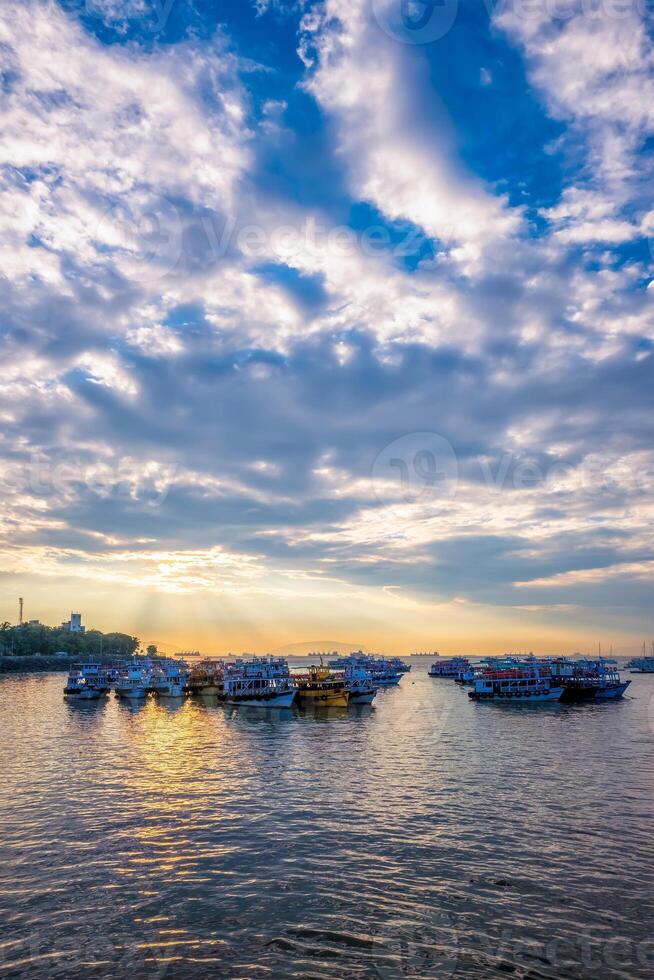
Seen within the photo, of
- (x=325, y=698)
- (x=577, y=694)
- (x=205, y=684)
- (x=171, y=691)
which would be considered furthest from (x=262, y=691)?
(x=577, y=694)

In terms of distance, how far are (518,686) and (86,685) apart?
269 ft

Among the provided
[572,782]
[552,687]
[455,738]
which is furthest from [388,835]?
[552,687]

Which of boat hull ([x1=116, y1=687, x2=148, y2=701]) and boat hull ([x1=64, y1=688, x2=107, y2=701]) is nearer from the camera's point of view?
boat hull ([x1=64, y1=688, x2=107, y2=701])

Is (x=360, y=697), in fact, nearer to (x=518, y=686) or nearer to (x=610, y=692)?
(x=518, y=686)

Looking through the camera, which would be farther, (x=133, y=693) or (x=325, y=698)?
(x=133, y=693)

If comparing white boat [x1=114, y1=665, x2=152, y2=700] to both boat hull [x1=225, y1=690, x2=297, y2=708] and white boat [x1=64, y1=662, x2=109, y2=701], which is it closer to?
white boat [x1=64, y1=662, x2=109, y2=701]

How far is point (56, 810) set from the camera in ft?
105

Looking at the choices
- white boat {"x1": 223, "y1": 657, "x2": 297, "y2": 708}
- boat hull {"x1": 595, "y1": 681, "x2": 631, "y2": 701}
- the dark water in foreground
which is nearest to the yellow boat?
white boat {"x1": 223, "y1": 657, "x2": 297, "y2": 708}

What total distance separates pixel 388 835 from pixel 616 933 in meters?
11.4

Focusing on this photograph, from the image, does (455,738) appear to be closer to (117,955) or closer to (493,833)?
(493,833)

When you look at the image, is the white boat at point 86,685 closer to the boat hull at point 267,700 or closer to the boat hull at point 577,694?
the boat hull at point 267,700

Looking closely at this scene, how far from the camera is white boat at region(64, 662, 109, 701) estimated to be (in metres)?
108

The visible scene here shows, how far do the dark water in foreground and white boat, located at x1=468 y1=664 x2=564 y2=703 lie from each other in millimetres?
55917

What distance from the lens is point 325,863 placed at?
24312 millimetres
